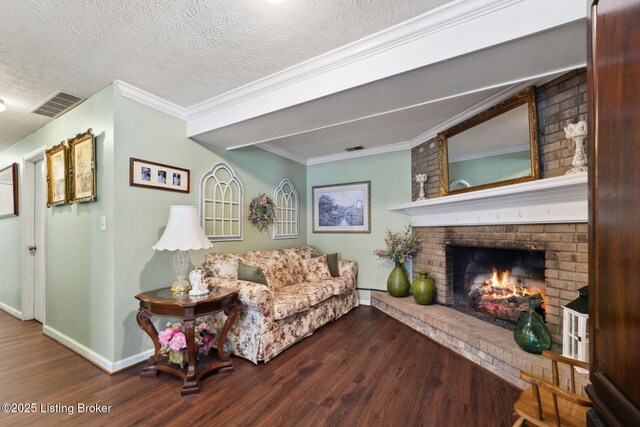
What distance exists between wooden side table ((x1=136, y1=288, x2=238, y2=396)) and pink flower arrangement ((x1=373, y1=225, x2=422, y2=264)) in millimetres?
2277

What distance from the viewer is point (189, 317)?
85.2 inches

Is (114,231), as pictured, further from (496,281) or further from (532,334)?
(496,281)

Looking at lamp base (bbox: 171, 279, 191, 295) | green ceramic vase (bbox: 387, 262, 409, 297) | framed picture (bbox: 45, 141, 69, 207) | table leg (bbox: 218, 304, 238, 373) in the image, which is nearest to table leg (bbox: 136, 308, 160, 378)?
lamp base (bbox: 171, 279, 191, 295)

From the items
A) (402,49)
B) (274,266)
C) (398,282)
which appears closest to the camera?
(402,49)

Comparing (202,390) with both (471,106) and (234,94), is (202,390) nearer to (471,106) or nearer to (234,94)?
(234,94)

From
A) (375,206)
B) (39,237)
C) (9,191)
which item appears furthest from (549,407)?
(9,191)

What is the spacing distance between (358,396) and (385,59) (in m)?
2.38

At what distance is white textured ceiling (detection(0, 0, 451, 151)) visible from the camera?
166cm

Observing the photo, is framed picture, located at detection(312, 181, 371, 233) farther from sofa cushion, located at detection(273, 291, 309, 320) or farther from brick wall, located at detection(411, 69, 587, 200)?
brick wall, located at detection(411, 69, 587, 200)

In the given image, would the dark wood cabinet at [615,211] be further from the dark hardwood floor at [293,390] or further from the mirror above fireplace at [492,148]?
the mirror above fireplace at [492,148]

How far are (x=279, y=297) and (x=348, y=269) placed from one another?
1474 millimetres

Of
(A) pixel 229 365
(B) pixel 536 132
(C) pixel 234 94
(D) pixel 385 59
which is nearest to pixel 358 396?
(A) pixel 229 365

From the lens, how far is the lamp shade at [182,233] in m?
2.40

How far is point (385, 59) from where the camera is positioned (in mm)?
1893
